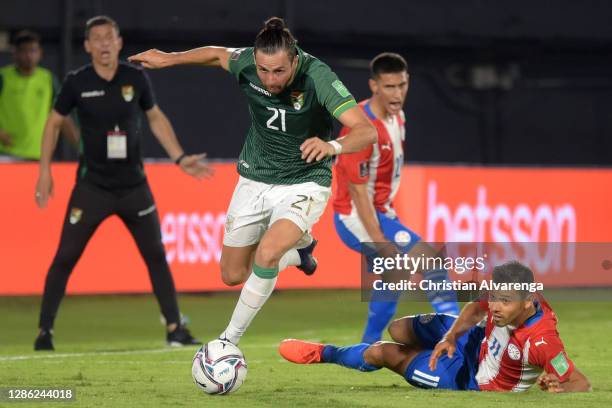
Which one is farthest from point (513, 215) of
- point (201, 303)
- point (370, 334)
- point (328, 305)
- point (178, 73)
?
point (178, 73)

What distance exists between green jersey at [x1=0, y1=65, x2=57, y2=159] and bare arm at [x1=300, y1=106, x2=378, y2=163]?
6852mm

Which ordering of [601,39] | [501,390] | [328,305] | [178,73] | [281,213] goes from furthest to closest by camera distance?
[601,39], [178,73], [328,305], [281,213], [501,390]

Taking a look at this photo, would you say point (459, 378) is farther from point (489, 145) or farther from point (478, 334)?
point (489, 145)

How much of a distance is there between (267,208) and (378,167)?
1.51m

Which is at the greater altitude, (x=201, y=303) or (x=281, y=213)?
(x=281, y=213)

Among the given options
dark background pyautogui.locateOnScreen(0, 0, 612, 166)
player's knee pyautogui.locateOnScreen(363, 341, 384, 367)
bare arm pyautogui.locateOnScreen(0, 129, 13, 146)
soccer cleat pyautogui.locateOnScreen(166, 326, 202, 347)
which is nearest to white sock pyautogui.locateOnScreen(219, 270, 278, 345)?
player's knee pyautogui.locateOnScreen(363, 341, 384, 367)

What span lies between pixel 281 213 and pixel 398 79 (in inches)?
78.5

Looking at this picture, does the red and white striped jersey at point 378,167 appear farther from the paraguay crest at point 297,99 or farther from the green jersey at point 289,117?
the paraguay crest at point 297,99

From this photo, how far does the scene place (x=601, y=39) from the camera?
20719 millimetres

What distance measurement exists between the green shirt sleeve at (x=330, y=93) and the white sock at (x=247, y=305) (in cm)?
95

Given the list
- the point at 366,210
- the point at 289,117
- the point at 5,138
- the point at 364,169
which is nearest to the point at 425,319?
the point at 289,117

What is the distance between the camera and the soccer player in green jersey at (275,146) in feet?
23.2

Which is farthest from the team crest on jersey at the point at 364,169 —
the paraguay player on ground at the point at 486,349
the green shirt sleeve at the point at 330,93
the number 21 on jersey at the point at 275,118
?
the paraguay player on ground at the point at 486,349

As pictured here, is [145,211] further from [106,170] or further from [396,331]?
[396,331]
